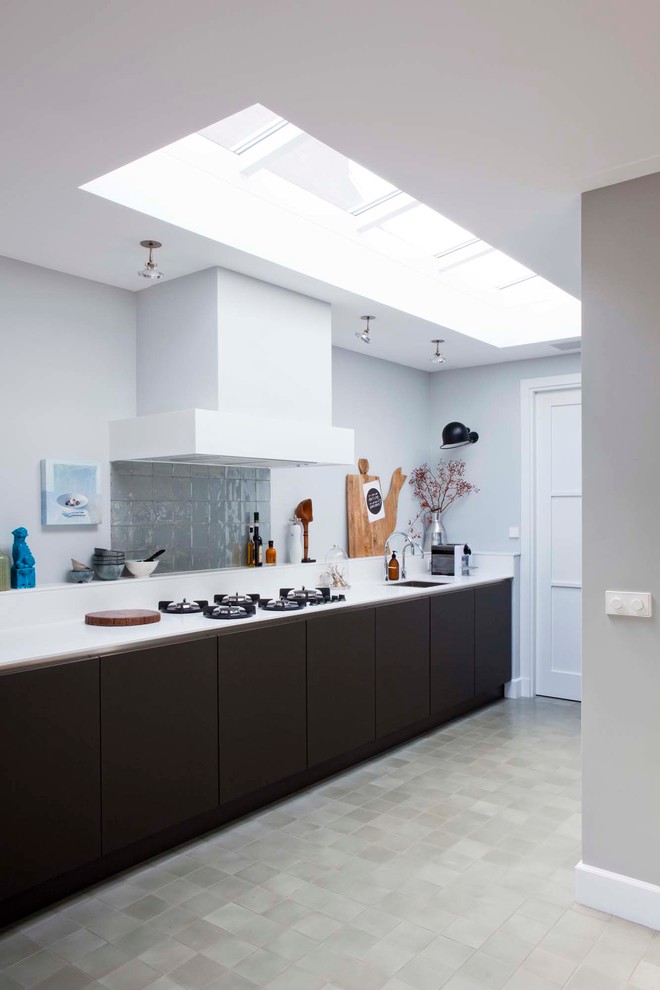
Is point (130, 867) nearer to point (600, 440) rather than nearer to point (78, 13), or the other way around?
point (600, 440)

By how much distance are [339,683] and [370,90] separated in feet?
8.79

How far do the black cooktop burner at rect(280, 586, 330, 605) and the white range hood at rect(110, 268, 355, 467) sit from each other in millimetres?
685

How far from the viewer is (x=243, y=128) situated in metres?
3.01

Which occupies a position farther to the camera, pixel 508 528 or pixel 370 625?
pixel 508 528

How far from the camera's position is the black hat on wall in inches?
223

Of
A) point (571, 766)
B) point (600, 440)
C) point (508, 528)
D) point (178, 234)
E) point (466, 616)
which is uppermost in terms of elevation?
point (178, 234)

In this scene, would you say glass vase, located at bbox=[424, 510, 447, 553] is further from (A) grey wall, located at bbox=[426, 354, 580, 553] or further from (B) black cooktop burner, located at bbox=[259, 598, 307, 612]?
(B) black cooktop burner, located at bbox=[259, 598, 307, 612]

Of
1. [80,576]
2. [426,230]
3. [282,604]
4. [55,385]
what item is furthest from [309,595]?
[426,230]

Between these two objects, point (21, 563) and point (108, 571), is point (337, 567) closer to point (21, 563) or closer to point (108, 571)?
point (108, 571)

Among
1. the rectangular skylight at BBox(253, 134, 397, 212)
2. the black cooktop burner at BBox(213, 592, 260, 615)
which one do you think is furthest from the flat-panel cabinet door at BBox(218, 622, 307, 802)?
the rectangular skylight at BBox(253, 134, 397, 212)

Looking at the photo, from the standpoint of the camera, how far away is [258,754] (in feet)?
10.8

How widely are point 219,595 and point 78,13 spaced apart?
8.80ft

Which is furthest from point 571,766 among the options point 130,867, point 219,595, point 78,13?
point 78,13

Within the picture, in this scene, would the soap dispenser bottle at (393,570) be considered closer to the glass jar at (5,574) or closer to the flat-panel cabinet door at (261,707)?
the flat-panel cabinet door at (261,707)
